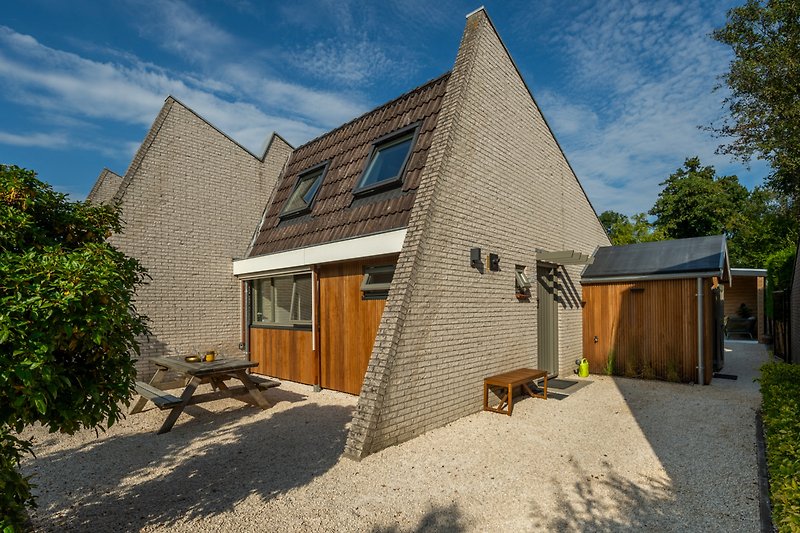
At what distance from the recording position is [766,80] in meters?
11.2

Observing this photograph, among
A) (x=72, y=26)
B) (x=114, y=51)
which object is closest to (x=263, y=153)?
(x=114, y=51)

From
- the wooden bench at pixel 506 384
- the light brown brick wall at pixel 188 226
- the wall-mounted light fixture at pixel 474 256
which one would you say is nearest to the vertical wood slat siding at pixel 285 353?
the light brown brick wall at pixel 188 226

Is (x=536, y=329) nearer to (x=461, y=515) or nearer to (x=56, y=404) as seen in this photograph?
(x=461, y=515)

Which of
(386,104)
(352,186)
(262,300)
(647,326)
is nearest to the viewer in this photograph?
(352,186)

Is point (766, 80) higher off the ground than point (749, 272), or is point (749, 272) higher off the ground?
point (766, 80)

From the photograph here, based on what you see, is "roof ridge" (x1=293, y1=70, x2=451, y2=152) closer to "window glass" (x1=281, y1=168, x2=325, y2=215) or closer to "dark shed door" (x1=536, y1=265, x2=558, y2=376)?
"window glass" (x1=281, y1=168, x2=325, y2=215)

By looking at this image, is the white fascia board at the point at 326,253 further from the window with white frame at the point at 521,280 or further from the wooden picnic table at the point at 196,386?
the window with white frame at the point at 521,280

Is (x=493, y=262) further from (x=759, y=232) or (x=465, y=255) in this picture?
(x=759, y=232)

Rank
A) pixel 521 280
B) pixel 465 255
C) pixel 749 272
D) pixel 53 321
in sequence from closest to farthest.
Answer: pixel 53 321 < pixel 465 255 < pixel 521 280 < pixel 749 272

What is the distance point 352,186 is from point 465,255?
3.08 m

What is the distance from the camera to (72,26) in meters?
6.77

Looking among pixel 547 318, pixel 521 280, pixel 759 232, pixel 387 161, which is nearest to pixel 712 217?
pixel 759 232

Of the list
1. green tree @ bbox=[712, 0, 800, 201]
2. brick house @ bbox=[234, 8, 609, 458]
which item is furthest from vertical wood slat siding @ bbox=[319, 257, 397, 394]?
green tree @ bbox=[712, 0, 800, 201]

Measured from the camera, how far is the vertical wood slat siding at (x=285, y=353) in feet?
29.7
